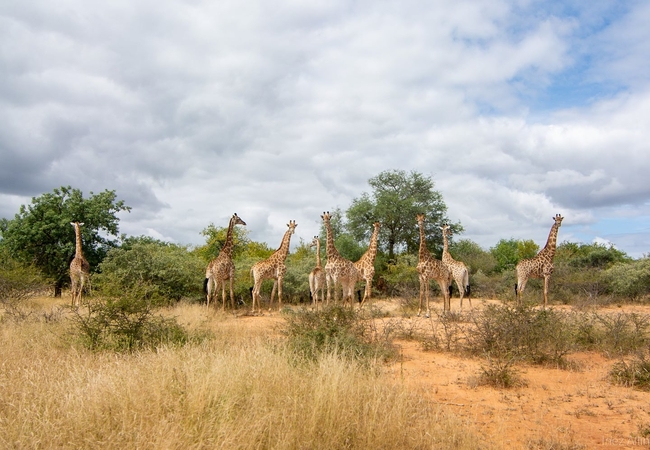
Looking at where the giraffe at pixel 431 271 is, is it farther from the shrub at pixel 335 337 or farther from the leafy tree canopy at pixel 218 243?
the leafy tree canopy at pixel 218 243

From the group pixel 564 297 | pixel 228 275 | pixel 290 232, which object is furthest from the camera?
pixel 564 297

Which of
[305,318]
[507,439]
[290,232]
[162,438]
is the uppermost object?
[290,232]

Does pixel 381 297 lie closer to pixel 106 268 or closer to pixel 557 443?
pixel 106 268

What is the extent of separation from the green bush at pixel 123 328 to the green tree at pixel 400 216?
22.1 m

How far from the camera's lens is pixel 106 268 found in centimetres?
1812

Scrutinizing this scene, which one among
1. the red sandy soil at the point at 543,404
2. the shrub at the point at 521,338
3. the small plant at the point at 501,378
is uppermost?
the shrub at the point at 521,338

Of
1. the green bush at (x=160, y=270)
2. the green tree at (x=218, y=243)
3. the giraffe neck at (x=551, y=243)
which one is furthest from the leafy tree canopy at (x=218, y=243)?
the giraffe neck at (x=551, y=243)

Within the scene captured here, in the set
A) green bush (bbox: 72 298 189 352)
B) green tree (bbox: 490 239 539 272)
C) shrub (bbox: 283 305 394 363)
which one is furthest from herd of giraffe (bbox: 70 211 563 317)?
green tree (bbox: 490 239 539 272)

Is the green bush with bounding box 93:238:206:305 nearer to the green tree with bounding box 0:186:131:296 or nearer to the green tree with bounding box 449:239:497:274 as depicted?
Result: the green tree with bounding box 0:186:131:296

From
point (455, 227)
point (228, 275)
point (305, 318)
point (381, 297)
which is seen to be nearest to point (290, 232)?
point (228, 275)

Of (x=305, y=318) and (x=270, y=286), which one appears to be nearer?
(x=305, y=318)

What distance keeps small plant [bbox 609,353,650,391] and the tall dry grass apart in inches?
143

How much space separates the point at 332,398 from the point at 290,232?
14087 millimetres

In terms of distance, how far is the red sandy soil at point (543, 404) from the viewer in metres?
5.39
